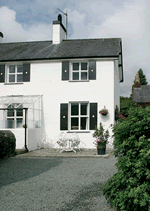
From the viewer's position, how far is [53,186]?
5730 mm

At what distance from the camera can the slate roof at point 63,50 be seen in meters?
14.0

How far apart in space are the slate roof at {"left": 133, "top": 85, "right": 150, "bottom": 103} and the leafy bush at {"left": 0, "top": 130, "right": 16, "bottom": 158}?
25.8 metres

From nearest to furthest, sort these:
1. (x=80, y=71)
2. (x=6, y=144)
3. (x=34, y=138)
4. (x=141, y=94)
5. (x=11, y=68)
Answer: (x=6, y=144) < (x=34, y=138) < (x=80, y=71) < (x=11, y=68) < (x=141, y=94)

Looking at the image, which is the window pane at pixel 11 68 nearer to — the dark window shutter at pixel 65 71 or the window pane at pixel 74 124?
the dark window shutter at pixel 65 71

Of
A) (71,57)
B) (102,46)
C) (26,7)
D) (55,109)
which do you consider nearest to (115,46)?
(102,46)

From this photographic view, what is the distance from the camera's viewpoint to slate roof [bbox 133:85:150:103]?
34.3 metres

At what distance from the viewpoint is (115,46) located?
47.6ft

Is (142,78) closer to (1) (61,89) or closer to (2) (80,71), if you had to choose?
(2) (80,71)

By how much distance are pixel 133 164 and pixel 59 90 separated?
1045cm

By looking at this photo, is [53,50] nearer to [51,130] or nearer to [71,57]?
[71,57]

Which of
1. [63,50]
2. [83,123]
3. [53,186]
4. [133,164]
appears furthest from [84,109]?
[133,164]

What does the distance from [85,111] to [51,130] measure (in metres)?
2.27

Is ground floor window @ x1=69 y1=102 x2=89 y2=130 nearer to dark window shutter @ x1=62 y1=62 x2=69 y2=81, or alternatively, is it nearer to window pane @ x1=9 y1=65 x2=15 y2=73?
dark window shutter @ x1=62 y1=62 x2=69 y2=81

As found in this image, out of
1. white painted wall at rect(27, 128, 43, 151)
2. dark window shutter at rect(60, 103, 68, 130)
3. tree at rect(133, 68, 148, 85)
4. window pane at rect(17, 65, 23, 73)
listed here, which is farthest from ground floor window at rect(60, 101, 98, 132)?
tree at rect(133, 68, 148, 85)
